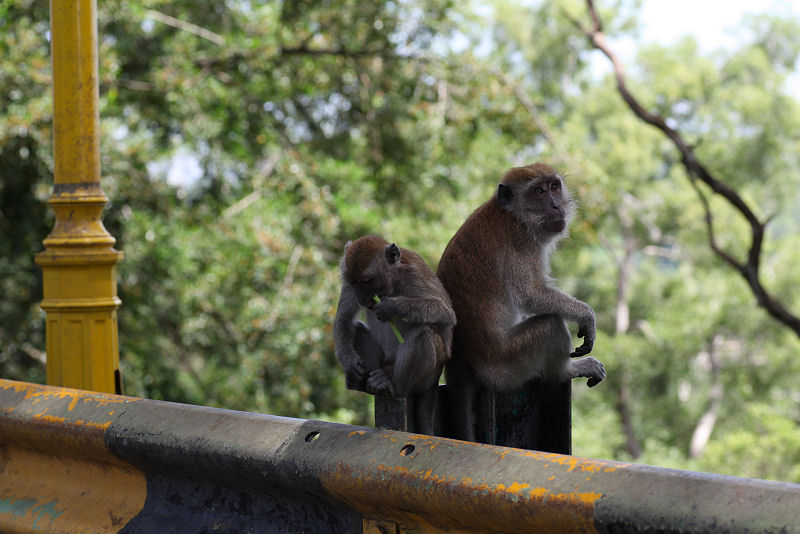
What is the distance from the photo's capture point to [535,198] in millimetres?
3523

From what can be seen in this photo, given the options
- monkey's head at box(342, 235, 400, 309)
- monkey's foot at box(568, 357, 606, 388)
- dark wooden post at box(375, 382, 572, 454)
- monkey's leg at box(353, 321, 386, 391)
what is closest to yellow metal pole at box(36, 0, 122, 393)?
monkey's leg at box(353, 321, 386, 391)

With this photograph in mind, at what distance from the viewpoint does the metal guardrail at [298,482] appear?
1.65 m

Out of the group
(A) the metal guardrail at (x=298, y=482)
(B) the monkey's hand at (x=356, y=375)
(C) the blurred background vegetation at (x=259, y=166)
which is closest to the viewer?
(A) the metal guardrail at (x=298, y=482)

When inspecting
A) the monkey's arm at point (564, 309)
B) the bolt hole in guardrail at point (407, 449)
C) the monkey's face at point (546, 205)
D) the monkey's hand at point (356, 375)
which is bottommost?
the monkey's hand at point (356, 375)

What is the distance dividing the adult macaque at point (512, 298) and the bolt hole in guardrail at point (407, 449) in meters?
0.85

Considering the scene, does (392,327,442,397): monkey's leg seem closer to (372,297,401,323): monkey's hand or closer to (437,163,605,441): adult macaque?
(372,297,401,323): monkey's hand

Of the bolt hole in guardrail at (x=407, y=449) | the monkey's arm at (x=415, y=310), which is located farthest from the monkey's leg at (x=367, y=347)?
the bolt hole in guardrail at (x=407, y=449)

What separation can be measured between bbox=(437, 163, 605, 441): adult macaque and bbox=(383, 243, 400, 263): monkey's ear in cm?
32

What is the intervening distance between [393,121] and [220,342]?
323 centimetres

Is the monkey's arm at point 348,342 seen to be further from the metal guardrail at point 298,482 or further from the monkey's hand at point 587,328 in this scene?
the monkey's hand at point 587,328

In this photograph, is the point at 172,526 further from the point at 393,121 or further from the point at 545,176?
the point at 393,121

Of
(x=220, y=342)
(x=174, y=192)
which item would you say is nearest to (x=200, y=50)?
(x=174, y=192)

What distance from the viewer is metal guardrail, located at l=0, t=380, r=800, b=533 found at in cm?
165

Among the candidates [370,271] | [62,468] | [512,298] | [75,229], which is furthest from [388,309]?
[75,229]
